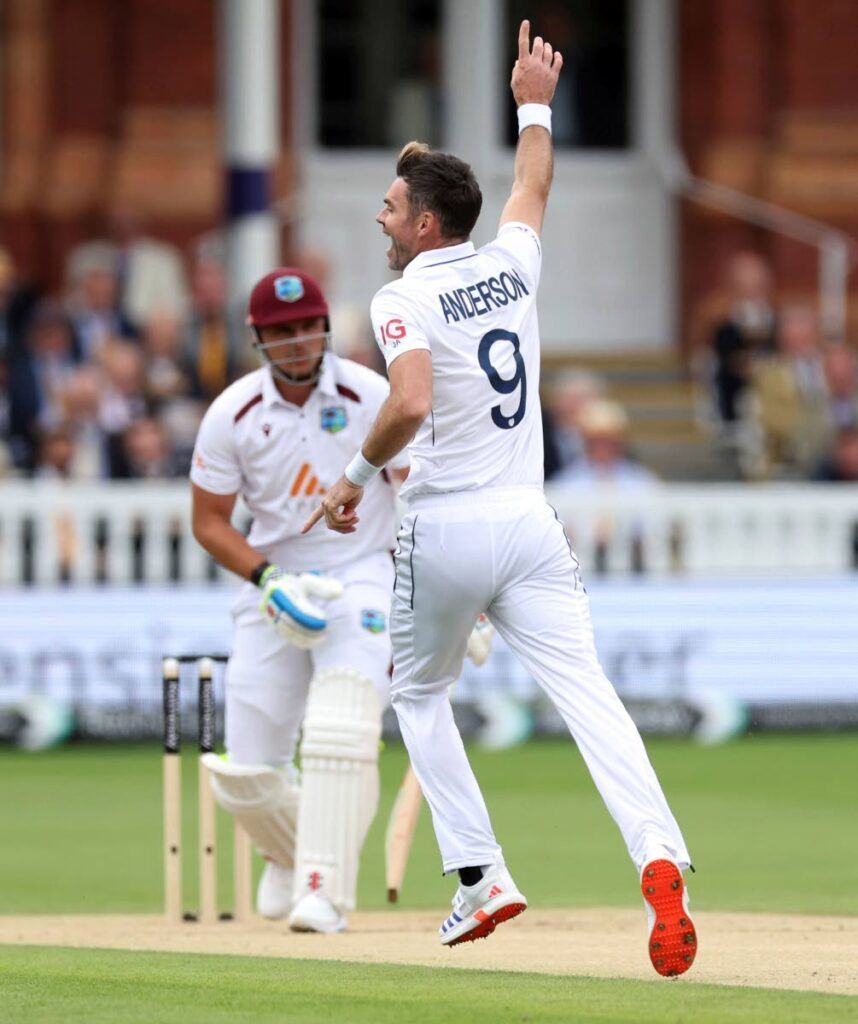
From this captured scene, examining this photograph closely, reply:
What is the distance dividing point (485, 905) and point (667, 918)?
75 centimetres

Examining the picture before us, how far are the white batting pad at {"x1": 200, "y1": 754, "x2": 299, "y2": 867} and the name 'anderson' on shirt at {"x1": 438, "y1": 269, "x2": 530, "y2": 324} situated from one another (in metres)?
2.30

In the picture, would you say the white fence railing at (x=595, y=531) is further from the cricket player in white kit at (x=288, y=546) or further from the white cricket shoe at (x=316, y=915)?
the white cricket shoe at (x=316, y=915)

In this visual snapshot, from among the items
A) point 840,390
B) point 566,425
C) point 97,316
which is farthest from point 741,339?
point 97,316

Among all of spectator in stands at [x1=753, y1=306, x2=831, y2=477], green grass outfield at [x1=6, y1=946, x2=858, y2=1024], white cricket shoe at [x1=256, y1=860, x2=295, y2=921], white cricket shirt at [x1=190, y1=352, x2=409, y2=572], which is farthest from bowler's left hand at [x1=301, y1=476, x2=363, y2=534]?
spectator in stands at [x1=753, y1=306, x2=831, y2=477]

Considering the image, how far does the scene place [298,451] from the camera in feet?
29.0

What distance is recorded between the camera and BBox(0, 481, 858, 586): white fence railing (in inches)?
592

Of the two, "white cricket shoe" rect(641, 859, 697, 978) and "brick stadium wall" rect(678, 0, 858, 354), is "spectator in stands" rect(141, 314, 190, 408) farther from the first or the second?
"white cricket shoe" rect(641, 859, 697, 978)

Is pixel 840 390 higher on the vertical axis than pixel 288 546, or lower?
lower

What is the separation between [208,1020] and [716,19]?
1539cm

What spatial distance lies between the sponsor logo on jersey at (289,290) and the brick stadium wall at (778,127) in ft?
38.6

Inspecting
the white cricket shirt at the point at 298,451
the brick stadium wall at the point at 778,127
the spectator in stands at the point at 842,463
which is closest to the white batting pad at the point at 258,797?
the white cricket shirt at the point at 298,451

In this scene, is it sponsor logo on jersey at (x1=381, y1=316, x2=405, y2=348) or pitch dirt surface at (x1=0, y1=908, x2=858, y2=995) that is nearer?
sponsor logo on jersey at (x1=381, y1=316, x2=405, y2=348)

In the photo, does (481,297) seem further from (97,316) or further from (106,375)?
(97,316)

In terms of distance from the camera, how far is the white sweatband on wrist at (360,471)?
6922 mm
